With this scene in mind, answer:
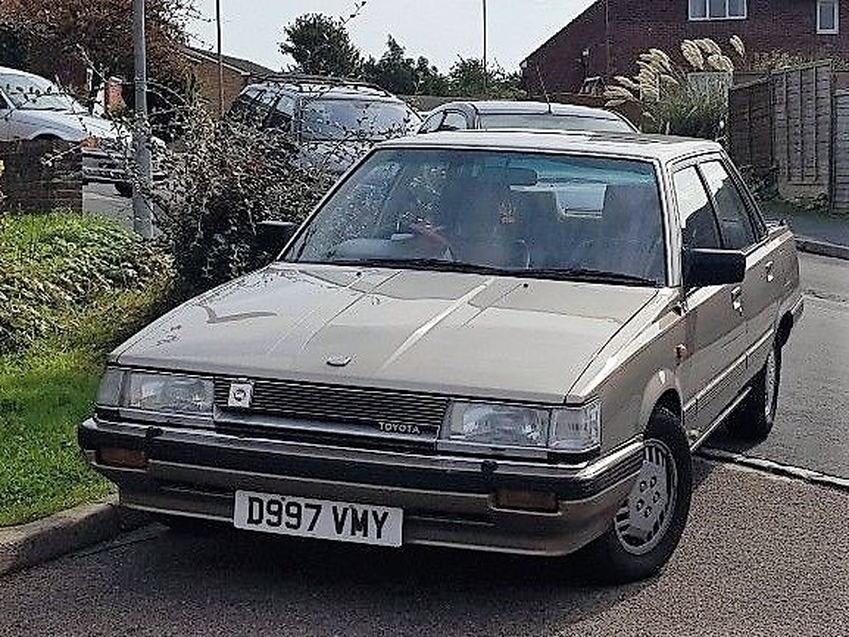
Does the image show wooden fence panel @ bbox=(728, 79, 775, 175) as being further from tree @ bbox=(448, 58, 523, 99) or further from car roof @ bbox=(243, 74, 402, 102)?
tree @ bbox=(448, 58, 523, 99)

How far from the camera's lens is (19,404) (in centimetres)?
773

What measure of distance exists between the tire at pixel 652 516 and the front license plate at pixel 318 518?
2.69 ft

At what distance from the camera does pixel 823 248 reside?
20.0 m

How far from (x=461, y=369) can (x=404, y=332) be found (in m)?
0.37

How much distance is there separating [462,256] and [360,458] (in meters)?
1.56

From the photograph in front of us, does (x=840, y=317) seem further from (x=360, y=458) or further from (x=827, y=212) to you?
(x=827, y=212)

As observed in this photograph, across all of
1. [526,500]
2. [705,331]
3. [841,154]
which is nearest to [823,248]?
[841,154]

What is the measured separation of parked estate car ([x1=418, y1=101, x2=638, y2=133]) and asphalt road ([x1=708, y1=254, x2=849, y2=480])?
2624 mm

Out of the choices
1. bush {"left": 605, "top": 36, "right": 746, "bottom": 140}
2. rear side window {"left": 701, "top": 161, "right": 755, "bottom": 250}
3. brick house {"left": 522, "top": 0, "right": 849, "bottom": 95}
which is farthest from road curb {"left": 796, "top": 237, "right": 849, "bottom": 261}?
brick house {"left": 522, "top": 0, "right": 849, "bottom": 95}

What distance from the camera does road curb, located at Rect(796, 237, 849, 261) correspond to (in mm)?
19438

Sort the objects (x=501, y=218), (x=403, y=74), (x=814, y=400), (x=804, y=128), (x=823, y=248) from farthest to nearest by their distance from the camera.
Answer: (x=403, y=74) → (x=804, y=128) → (x=823, y=248) → (x=814, y=400) → (x=501, y=218)

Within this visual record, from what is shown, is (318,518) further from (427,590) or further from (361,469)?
(427,590)

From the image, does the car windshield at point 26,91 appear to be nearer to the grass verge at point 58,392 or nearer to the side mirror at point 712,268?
the grass verge at point 58,392

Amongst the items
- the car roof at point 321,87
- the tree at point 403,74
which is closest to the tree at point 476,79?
the tree at point 403,74
